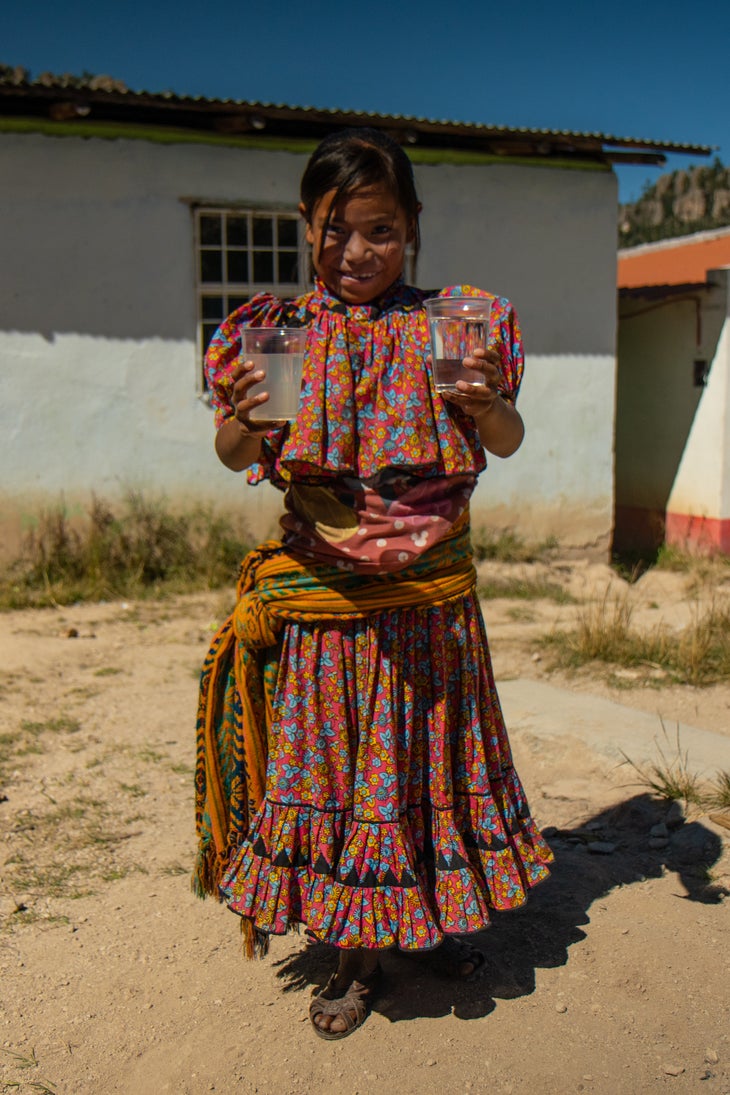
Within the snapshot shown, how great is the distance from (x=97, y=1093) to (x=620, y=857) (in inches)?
66.8

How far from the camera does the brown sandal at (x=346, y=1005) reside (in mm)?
2297

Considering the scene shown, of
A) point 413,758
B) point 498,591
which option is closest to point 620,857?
point 413,758

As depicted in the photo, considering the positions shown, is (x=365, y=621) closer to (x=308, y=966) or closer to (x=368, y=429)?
(x=368, y=429)

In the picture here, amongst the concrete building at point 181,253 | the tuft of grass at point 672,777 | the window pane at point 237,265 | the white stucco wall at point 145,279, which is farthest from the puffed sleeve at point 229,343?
the window pane at point 237,265

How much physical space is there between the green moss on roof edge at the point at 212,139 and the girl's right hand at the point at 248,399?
19.0 ft

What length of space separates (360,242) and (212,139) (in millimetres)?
5712

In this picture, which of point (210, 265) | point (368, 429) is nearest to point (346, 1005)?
point (368, 429)

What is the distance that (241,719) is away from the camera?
7.74ft

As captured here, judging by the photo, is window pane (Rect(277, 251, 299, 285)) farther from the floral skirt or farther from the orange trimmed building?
the floral skirt

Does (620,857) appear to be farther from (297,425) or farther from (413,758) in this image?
(297,425)

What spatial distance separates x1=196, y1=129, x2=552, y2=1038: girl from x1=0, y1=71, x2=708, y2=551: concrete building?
5223mm

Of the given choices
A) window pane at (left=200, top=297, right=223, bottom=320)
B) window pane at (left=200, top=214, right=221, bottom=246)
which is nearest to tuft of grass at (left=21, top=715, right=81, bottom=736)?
window pane at (left=200, top=297, right=223, bottom=320)

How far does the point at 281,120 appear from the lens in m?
7.41

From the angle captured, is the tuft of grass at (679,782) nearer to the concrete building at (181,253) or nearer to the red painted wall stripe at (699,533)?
the concrete building at (181,253)
